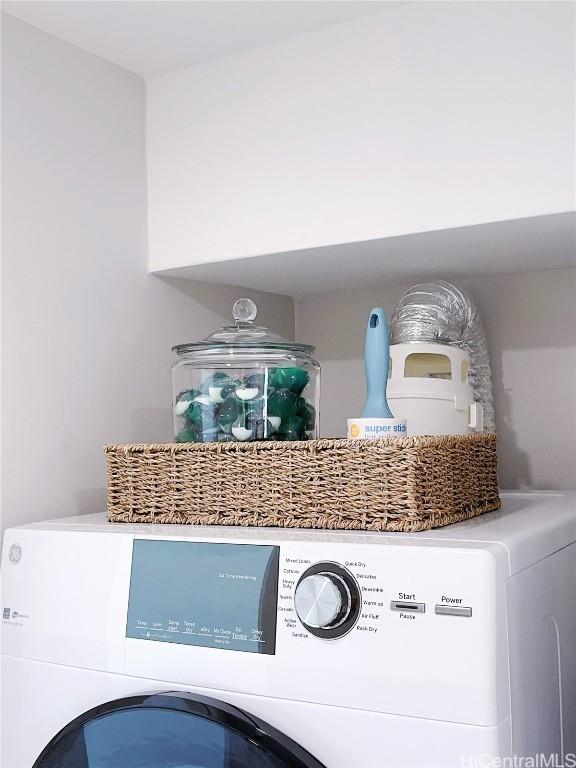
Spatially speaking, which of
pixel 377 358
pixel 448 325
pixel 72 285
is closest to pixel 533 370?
pixel 448 325

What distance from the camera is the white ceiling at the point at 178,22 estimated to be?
142 centimetres

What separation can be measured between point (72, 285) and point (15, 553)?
499 mm

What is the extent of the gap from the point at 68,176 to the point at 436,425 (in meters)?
0.79

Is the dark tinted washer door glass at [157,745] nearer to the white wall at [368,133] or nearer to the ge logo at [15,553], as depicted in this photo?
the ge logo at [15,553]

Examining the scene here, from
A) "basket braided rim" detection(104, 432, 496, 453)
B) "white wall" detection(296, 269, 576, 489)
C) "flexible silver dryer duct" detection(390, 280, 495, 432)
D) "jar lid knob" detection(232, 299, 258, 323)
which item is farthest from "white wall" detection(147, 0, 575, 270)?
"white wall" detection(296, 269, 576, 489)

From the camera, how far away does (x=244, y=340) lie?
54.9 inches

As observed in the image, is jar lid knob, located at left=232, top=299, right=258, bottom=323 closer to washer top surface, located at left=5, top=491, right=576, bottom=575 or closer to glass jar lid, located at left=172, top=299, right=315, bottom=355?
glass jar lid, located at left=172, top=299, right=315, bottom=355

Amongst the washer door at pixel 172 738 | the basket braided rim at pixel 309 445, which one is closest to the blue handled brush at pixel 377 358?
the basket braided rim at pixel 309 445

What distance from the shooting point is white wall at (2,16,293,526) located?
1.44m

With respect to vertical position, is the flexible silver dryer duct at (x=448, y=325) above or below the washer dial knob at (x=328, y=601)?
above

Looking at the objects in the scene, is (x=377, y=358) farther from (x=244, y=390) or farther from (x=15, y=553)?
(x=15, y=553)

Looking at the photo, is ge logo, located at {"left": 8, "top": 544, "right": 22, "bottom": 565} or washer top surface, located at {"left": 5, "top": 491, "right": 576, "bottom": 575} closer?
washer top surface, located at {"left": 5, "top": 491, "right": 576, "bottom": 575}

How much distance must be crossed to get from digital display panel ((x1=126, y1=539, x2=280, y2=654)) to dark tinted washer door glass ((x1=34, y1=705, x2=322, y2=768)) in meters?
0.10

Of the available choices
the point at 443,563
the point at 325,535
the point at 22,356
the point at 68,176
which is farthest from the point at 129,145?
the point at 443,563
